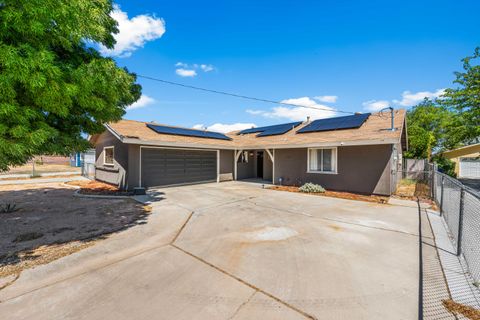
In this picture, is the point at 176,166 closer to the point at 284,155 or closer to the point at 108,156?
the point at 108,156

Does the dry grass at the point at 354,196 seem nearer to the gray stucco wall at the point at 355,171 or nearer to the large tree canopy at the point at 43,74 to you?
the gray stucco wall at the point at 355,171

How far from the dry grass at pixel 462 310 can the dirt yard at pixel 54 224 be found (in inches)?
229

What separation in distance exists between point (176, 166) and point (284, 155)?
6.41 m

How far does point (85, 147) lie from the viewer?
555 centimetres

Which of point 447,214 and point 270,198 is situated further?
point 270,198

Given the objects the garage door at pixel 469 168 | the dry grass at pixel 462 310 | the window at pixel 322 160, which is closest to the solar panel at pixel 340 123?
the window at pixel 322 160

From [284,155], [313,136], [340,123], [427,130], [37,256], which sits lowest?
[37,256]

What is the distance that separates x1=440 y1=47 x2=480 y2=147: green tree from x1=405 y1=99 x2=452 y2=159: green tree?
1538 millimetres

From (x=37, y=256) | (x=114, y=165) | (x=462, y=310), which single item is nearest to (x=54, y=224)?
(x=37, y=256)

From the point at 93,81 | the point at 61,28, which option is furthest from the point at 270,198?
the point at 61,28

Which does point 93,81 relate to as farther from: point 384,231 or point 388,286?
point 384,231

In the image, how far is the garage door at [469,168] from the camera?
→ 21.8 metres

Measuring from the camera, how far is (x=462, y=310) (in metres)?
2.45

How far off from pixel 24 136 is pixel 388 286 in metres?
6.09
